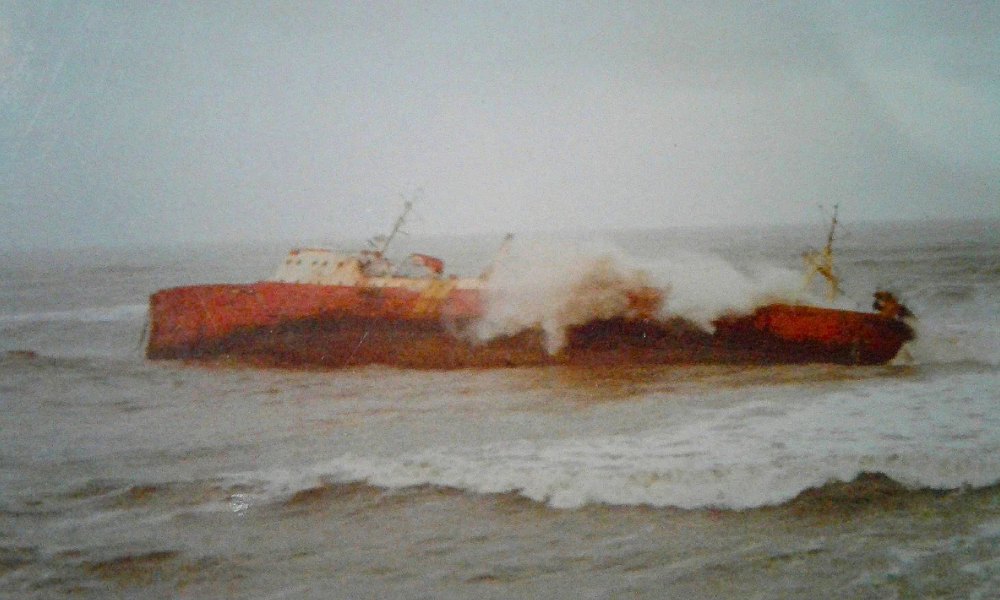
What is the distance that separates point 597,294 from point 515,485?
26.8 ft

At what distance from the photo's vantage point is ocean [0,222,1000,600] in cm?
561

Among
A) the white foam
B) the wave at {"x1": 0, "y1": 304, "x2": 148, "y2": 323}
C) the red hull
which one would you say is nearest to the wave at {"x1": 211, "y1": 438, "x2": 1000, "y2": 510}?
the white foam

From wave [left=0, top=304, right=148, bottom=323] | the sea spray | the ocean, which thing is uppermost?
the sea spray

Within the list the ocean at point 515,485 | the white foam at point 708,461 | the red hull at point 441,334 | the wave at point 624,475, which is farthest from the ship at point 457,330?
the wave at point 624,475

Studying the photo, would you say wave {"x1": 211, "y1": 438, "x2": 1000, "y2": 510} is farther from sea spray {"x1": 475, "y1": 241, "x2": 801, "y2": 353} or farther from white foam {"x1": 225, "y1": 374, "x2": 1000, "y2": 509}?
sea spray {"x1": 475, "y1": 241, "x2": 801, "y2": 353}

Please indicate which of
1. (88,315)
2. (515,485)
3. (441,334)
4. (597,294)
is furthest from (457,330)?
(88,315)

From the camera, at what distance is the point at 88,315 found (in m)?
29.0

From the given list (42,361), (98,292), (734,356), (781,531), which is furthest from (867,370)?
(98,292)

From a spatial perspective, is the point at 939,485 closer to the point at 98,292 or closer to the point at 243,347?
the point at 243,347

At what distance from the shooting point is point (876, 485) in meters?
7.15

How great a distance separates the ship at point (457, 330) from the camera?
47.5 feet

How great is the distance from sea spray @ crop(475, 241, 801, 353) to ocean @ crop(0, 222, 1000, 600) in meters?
1.48

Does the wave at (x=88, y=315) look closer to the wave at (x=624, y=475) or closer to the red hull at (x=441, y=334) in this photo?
the red hull at (x=441, y=334)

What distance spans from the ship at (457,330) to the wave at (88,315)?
12.7 meters
